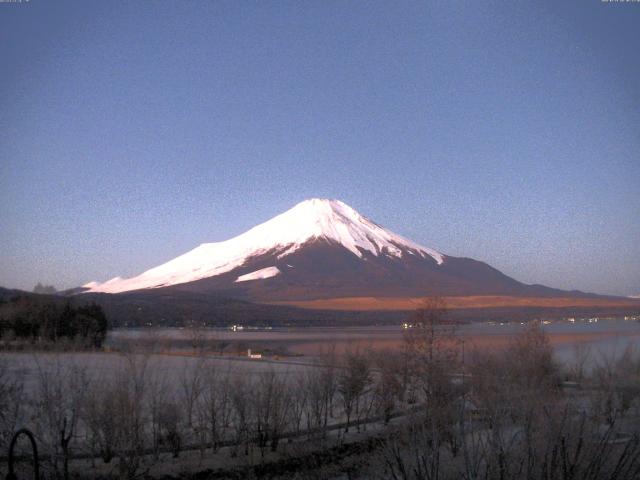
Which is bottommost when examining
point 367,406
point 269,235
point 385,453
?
point 367,406

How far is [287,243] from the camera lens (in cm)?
16300

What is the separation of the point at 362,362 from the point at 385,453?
45.8 feet

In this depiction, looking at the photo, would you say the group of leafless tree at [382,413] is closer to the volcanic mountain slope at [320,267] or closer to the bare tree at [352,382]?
the bare tree at [352,382]

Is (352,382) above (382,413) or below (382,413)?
above

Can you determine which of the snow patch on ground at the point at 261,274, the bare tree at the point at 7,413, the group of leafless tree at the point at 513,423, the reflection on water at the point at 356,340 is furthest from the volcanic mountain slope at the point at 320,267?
the bare tree at the point at 7,413

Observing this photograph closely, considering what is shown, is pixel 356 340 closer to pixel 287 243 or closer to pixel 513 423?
pixel 513 423

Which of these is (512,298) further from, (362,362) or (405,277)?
(362,362)

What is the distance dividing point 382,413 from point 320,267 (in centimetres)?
12290

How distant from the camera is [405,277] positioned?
448ft

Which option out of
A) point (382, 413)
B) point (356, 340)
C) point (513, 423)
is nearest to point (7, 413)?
point (382, 413)

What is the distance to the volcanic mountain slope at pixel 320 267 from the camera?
428 feet

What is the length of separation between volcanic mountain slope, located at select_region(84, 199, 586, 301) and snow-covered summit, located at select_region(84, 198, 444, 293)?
0.21 meters

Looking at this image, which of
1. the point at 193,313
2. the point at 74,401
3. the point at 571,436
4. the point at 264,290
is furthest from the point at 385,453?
the point at 264,290

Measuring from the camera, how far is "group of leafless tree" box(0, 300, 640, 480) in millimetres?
7816
